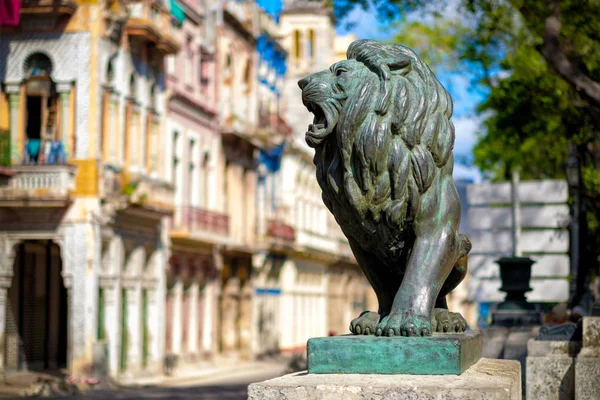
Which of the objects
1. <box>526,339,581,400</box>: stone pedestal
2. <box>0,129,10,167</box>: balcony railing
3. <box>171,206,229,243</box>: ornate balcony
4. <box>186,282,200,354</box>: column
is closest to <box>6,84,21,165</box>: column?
<box>0,129,10,167</box>: balcony railing

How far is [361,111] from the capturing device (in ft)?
17.2

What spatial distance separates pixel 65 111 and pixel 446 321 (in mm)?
25095

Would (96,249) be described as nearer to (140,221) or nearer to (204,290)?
(140,221)

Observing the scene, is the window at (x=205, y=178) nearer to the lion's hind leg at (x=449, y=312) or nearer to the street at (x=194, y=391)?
the street at (x=194, y=391)

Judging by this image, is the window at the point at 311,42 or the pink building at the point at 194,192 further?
the window at the point at 311,42

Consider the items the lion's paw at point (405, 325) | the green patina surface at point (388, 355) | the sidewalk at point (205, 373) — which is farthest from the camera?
the sidewalk at point (205, 373)

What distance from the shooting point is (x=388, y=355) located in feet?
16.5

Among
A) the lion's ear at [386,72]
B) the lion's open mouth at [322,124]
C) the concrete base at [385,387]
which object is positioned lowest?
the concrete base at [385,387]

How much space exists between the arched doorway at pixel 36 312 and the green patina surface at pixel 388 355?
25.3 metres

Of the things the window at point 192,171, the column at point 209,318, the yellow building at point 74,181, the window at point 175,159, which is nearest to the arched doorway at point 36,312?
the yellow building at point 74,181

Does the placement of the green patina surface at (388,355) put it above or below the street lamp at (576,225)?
below

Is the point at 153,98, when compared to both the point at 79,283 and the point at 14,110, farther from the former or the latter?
the point at 79,283

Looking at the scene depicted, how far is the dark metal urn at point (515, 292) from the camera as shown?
606 inches

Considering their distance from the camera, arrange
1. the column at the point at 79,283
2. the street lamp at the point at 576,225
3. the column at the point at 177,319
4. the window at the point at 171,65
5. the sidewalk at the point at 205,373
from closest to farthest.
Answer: the street lamp at the point at 576,225 → the column at the point at 79,283 → the sidewalk at the point at 205,373 → the window at the point at 171,65 → the column at the point at 177,319
